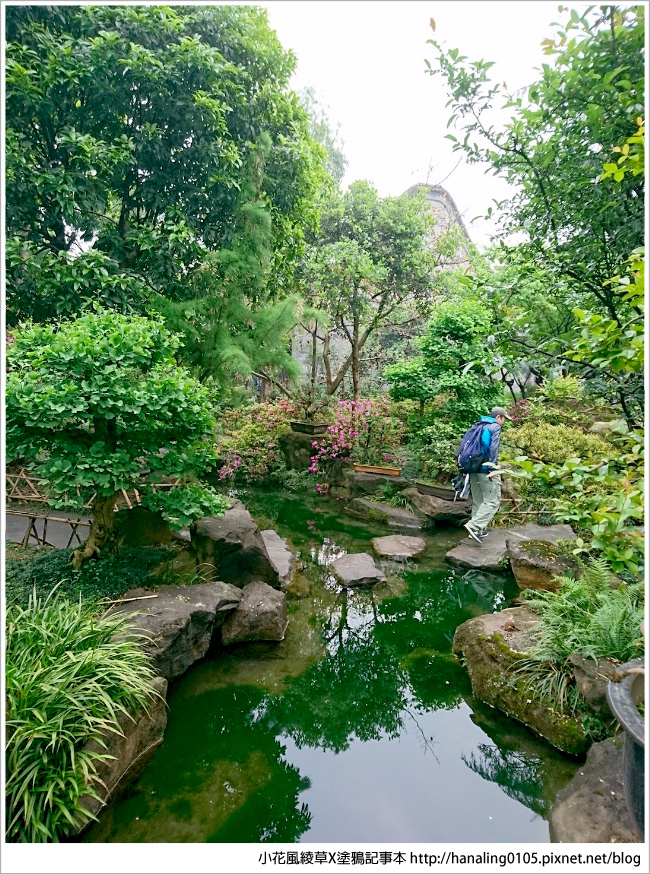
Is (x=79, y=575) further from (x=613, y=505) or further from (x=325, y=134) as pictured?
(x=325, y=134)

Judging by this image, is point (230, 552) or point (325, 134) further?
point (325, 134)

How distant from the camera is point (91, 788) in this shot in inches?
85.1

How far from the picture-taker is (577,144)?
2508 millimetres

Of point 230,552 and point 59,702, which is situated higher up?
point 230,552

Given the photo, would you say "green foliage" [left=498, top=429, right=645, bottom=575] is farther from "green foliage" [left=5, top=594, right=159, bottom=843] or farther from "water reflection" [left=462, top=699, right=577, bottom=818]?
"green foliage" [left=5, top=594, right=159, bottom=843]

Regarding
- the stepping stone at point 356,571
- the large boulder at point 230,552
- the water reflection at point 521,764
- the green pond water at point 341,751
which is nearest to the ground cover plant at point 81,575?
the large boulder at point 230,552

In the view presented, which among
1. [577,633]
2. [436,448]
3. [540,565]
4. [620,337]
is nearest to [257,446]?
[436,448]

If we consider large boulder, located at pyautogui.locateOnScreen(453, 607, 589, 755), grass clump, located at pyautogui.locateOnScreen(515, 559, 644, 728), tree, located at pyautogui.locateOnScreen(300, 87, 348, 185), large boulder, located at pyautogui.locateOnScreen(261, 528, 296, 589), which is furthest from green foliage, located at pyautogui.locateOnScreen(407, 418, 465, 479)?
tree, located at pyautogui.locateOnScreen(300, 87, 348, 185)

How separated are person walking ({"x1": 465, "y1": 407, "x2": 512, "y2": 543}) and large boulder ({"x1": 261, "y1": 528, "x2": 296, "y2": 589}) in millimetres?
2267

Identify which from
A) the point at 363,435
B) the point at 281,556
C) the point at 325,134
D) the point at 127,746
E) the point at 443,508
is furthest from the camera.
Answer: the point at 325,134

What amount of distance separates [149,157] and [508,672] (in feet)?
17.8

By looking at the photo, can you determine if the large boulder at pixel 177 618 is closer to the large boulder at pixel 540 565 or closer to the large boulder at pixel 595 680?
the large boulder at pixel 595 680

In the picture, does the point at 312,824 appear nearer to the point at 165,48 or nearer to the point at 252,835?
the point at 252,835

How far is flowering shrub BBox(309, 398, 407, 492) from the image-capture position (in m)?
8.12
